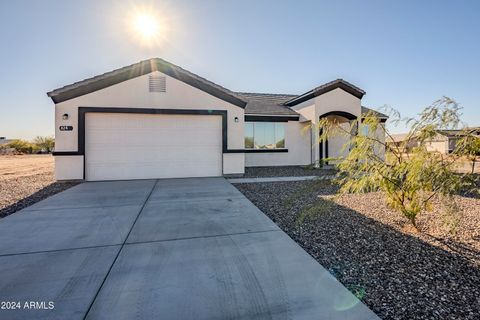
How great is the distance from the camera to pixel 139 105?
10008 millimetres

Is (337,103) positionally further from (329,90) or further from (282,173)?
(282,173)

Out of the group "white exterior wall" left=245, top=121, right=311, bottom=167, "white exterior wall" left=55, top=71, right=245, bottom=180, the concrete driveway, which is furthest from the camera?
"white exterior wall" left=245, top=121, right=311, bottom=167

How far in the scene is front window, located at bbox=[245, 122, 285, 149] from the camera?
14.3 metres

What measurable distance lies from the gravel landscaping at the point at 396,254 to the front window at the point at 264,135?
338 inches

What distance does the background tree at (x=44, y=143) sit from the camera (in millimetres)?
37987

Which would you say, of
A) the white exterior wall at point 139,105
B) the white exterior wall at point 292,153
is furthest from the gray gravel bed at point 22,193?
the white exterior wall at point 292,153

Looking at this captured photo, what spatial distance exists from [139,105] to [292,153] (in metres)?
9.56

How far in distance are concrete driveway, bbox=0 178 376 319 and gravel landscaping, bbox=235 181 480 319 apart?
0.35m

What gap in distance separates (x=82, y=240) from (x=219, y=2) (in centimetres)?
903

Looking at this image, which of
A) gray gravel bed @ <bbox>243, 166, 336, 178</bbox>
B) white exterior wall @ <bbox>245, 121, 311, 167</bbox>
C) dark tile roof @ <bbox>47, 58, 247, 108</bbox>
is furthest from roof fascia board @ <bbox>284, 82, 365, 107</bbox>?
dark tile roof @ <bbox>47, 58, 247, 108</bbox>

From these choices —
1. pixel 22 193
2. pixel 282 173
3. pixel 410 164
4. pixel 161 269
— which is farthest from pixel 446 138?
pixel 22 193

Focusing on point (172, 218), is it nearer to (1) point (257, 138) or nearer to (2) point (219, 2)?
(2) point (219, 2)

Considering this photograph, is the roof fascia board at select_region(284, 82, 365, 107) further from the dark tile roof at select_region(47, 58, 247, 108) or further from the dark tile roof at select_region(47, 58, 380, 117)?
the dark tile roof at select_region(47, 58, 247, 108)

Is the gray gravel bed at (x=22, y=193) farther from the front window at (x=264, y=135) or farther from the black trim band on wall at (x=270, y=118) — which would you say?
the black trim band on wall at (x=270, y=118)
